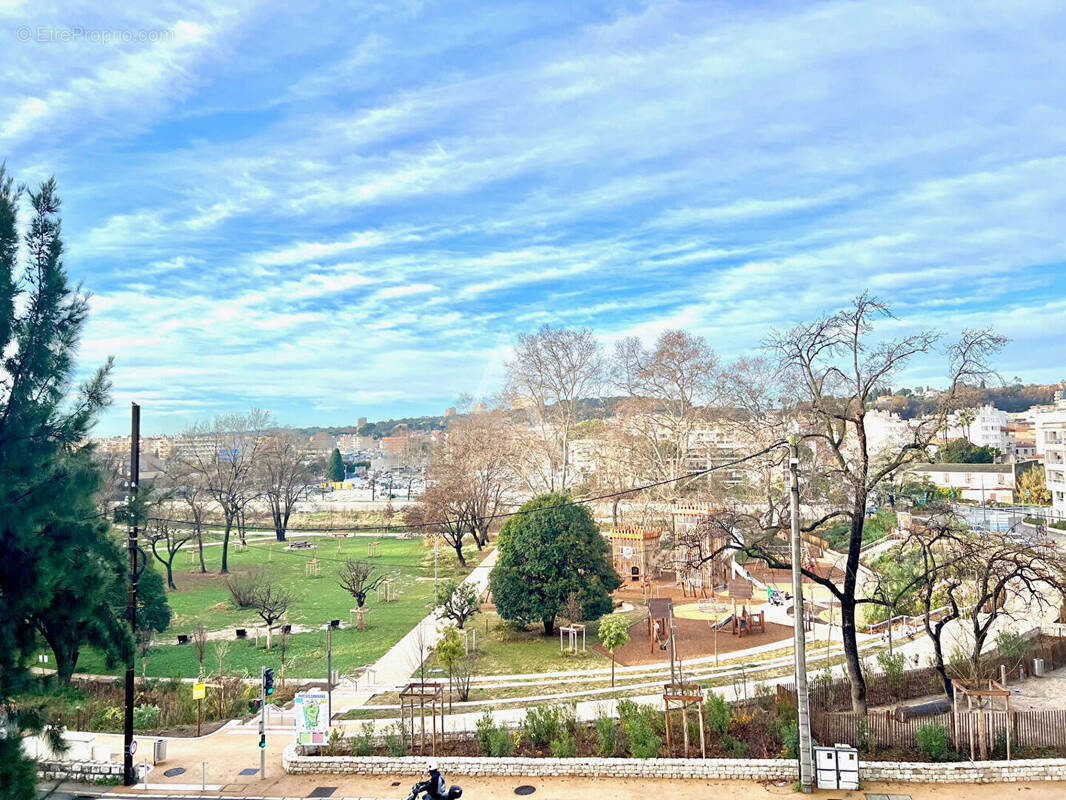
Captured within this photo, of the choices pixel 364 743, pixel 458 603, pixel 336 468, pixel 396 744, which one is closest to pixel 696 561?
pixel 458 603

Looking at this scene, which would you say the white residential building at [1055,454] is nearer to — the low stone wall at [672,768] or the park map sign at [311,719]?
the low stone wall at [672,768]

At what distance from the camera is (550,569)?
993 inches

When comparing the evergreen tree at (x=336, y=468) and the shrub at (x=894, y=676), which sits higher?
the evergreen tree at (x=336, y=468)

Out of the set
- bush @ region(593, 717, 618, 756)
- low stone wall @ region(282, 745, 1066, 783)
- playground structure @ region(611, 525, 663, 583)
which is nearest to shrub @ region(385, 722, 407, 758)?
low stone wall @ region(282, 745, 1066, 783)

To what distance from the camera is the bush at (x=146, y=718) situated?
1775 cm

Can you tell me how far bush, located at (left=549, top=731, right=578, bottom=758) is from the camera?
13508 millimetres

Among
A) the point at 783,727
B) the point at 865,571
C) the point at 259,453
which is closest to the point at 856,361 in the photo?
the point at 783,727

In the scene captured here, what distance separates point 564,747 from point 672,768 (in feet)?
6.84

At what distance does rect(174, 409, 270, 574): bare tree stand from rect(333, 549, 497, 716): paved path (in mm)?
21789

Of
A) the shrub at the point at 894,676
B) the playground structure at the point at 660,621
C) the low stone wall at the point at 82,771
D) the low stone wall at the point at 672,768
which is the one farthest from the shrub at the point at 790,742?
the low stone wall at the point at 82,771

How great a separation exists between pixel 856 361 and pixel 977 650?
6569 mm

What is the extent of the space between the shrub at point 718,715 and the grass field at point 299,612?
12.7 metres

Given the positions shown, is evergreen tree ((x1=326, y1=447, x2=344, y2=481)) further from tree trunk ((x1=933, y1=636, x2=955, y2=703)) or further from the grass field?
tree trunk ((x1=933, y1=636, x2=955, y2=703))

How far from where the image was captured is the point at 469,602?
85.0 feet
